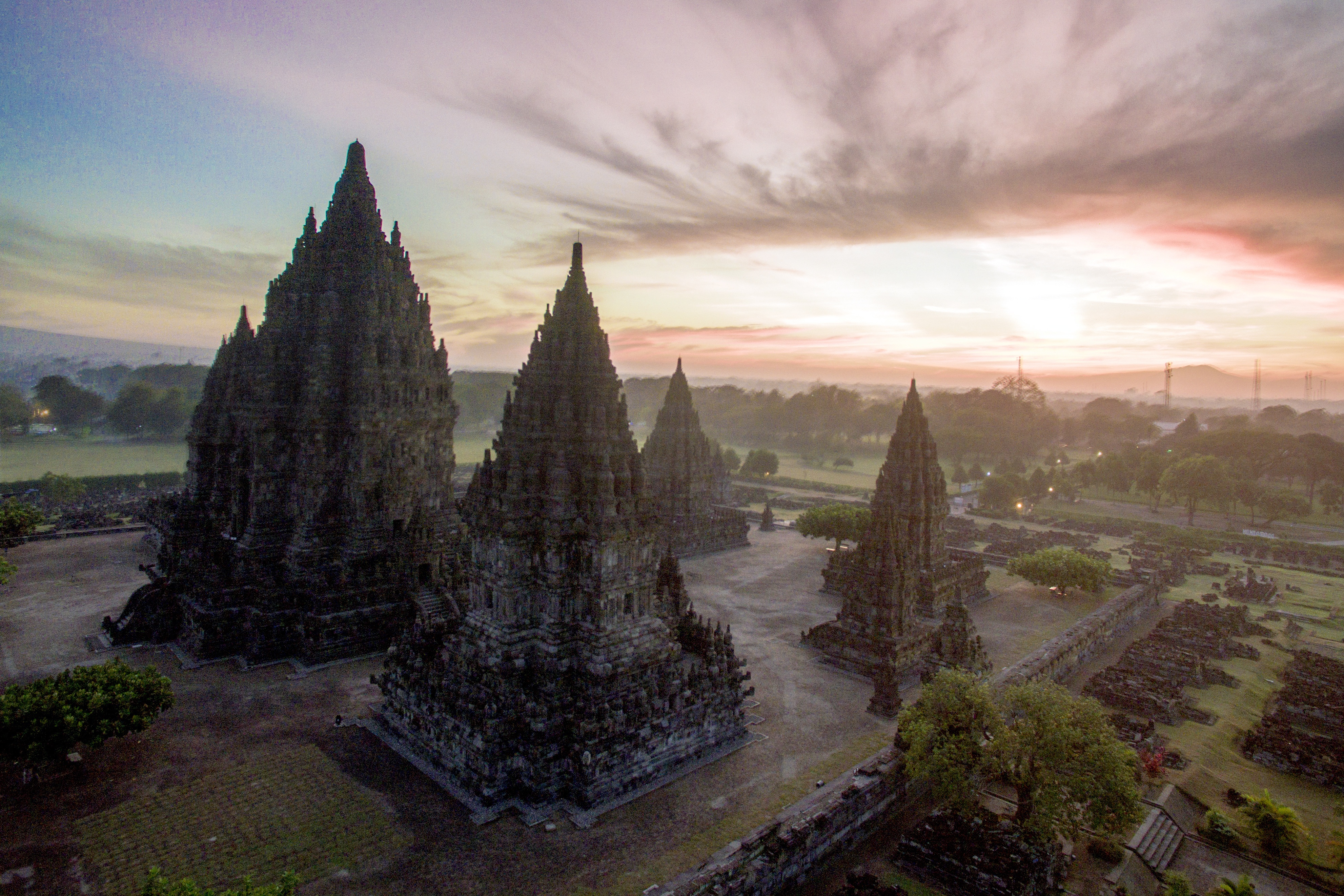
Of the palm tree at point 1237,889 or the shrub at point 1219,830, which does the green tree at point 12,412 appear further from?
the shrub at point 1219,830

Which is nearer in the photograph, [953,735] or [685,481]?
[953,735]

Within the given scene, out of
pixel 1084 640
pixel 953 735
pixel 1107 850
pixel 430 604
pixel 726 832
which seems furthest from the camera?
pixel 1084 640

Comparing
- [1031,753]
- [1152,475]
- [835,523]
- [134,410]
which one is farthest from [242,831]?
[134,410]

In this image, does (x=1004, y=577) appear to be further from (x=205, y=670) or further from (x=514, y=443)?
(x=205, y=670)

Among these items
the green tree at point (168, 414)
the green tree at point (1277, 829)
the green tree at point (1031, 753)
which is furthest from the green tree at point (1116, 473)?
the green tree at point (168, 414)

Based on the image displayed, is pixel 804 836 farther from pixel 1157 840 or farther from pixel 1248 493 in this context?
pixel 1248 493

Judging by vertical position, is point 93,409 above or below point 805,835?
above
